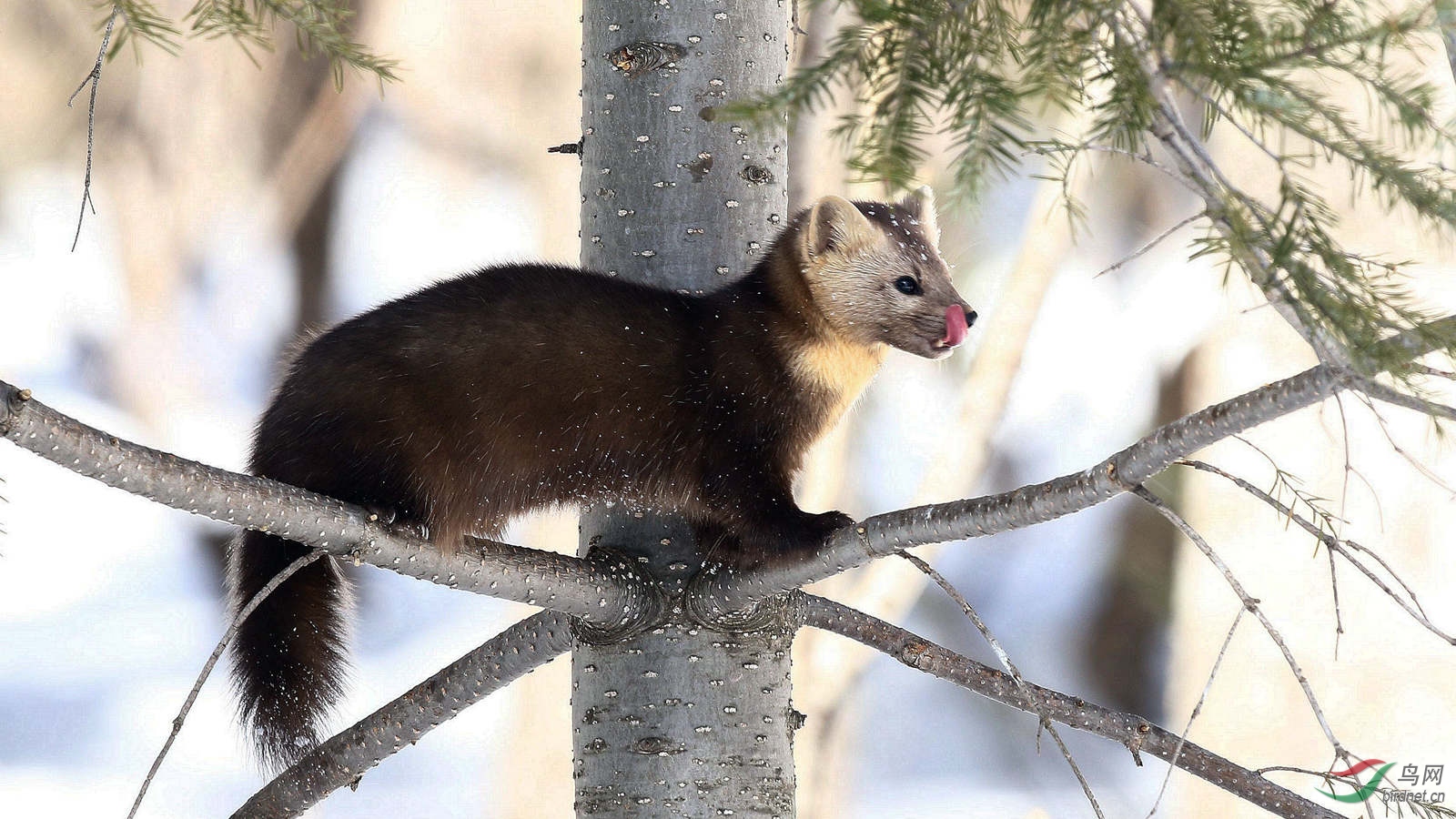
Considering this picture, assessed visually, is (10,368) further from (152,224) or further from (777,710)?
(777,710)

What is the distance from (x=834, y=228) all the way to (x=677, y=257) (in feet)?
0.59

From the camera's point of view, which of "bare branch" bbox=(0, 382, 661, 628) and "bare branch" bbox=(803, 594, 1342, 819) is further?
"bare branch" bbox=(803, 594, 1342, 819)

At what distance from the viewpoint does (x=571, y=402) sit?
1396 millimetres

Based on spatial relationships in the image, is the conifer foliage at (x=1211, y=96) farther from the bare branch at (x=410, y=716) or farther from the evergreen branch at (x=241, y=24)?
the bare branch at (x=410, y=716)

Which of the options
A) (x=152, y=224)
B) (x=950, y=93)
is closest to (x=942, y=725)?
(x=152, y=224)

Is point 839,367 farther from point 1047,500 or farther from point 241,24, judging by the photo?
point 241,24

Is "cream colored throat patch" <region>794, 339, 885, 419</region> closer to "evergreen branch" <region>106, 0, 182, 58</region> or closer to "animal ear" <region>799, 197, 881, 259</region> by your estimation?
"animal ear" <region>799, 197, 881, 259</region>

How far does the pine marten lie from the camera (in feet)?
4.41

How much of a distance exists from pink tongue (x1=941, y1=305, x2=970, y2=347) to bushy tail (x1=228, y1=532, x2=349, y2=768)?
72 centimetres

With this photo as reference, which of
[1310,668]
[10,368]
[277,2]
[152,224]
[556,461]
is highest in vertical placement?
[152,224]

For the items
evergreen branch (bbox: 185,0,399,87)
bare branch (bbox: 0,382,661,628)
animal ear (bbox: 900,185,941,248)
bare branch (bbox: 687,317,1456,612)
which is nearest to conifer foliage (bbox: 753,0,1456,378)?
bare branch (bbox: 687,317,1456,612)

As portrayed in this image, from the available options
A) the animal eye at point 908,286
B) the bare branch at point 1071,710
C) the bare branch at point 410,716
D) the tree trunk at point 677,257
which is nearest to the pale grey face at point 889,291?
the animal eye at point 908,286

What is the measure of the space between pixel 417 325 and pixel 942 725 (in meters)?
3.12

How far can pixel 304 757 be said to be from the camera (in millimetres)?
1474
